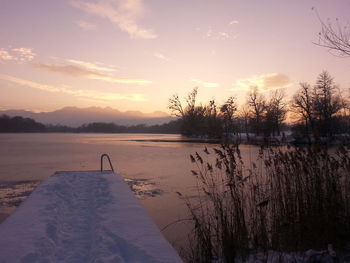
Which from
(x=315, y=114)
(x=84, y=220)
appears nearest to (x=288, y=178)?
(x=84, y=220)

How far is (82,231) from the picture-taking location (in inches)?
129

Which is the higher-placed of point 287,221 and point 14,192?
point 287,221

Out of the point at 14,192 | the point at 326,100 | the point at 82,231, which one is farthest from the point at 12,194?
the point at 326,100

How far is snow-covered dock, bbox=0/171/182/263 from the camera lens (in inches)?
98.2

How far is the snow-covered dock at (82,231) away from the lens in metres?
2.49

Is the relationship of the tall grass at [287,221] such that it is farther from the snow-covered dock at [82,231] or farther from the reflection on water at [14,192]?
the reflection on water at [14,192]

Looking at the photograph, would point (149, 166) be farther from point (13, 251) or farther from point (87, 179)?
point (13, 251)

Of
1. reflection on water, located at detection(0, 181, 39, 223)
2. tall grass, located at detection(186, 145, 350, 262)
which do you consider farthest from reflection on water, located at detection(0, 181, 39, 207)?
tall grass, located at detection(186, 145, 350, 262)

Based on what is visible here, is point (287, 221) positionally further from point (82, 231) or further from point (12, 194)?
point (12, 194)

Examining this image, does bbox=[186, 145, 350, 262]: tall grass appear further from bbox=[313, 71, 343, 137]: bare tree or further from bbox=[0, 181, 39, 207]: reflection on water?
bbox=[313, 71, 343, 137]: bare tree

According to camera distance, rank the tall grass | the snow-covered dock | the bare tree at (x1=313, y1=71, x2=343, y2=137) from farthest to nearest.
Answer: the bare tree at (x1=313, y1=71, x2=343, y2=137) < the tall grass < the snow-covered dock

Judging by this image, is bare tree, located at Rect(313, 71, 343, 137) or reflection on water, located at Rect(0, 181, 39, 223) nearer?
reflection on water, located at Rect(0, 181, 39, 223)

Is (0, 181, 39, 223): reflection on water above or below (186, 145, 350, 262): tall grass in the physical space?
below

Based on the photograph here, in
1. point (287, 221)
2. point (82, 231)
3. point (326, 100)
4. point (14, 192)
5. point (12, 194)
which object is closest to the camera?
point (82, 231)
